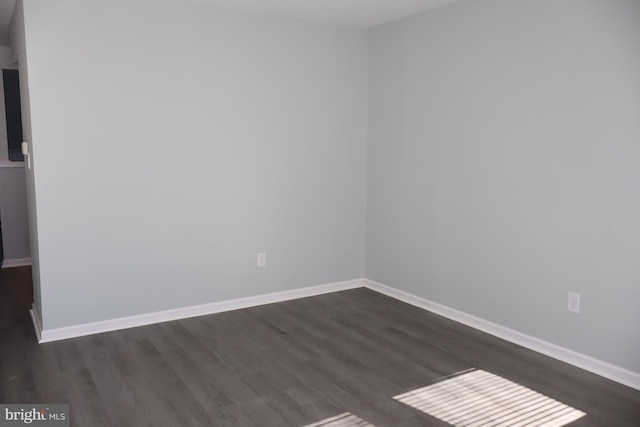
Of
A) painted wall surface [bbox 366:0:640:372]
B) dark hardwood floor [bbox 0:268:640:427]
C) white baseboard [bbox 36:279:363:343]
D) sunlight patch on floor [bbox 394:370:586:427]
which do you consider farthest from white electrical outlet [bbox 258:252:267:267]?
sunlight patch on floor [bbox 394:370:586:427]

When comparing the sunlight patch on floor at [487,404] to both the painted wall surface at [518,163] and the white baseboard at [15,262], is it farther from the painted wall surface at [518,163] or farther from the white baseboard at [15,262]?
the white baseboard at [15,262]

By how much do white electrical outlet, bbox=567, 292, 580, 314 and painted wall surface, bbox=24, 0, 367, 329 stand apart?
6.73 ft

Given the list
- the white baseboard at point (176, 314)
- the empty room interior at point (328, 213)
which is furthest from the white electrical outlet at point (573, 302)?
the white baseboard at point (176, 314)

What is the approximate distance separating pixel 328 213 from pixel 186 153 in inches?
55.4

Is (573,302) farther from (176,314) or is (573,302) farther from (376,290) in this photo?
(176,314)

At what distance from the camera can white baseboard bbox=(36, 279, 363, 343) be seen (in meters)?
3.39

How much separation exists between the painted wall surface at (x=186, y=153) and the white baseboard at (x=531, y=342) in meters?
0.83

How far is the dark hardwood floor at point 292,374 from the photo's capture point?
96.5 inches

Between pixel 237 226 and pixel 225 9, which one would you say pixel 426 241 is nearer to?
pixel 237 226

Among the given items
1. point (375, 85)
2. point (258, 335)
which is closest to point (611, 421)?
point (258, 335)

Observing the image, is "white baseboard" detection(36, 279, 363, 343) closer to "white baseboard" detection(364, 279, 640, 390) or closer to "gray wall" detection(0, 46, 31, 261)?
"white baseboard" detection(364, 279, 640, 390)

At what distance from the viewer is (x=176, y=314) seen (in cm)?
379

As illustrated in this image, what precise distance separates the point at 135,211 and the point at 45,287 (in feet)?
2.52

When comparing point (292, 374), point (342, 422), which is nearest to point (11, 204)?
point (292, 374)
